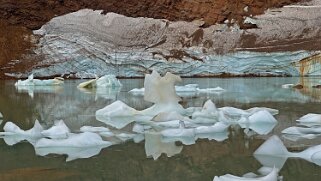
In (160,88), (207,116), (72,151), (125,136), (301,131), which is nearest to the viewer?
(72,151)

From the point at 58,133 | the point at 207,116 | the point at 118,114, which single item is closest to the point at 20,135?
the point at 58,133

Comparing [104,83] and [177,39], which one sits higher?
[177,39]

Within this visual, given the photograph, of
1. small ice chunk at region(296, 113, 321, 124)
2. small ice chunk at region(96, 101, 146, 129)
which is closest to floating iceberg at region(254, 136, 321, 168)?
small ice chunk at region(296, 113, 321, 124)

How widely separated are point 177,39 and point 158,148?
76.6ft

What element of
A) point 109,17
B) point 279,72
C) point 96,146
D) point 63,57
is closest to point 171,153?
point 96,146

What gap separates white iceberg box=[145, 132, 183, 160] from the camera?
332 centimetres

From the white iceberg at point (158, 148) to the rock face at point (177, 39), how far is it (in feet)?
64.6

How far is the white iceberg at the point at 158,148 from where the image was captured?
131 inches

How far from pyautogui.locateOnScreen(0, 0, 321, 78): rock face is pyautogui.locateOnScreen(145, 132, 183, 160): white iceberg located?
1968cm

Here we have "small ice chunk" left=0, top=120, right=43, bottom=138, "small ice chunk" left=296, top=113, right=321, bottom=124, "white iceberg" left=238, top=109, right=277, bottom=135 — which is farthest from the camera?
"small ice chunk" left=296, top=113, right=321, bottom=124

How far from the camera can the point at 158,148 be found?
352 centimetres

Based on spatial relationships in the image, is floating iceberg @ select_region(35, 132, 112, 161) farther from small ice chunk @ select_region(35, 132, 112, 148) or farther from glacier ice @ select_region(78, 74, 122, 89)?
glacier ice @ select_region(78, 74, 122, 89)

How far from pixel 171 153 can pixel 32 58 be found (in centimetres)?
2348

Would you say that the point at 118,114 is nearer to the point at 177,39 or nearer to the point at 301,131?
the point at 301,131
